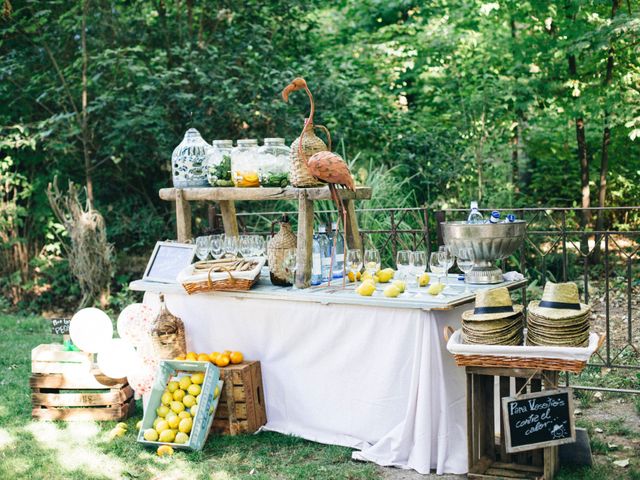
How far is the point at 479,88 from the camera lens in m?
9.03

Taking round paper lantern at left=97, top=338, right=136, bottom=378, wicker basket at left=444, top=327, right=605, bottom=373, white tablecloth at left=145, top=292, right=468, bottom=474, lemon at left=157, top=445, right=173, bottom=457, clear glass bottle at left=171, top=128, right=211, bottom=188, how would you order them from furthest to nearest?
clear glass bottle at left=171, top=128, right=211, bottom=188
round paper lantern at left=97, top=338, right=136, bottom=378
lemon at left=157, top=445, right=173, bottom=457
white tablecloth at left=145, top=292, right=468, bottom=474
wicker basket at left=444, top=327, right=605, bottom=373

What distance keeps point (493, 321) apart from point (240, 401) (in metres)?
1.54

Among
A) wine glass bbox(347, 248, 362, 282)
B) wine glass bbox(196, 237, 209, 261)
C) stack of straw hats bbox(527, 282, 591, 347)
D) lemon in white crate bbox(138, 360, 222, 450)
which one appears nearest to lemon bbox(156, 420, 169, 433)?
lemon in white crate bbox(138, 360, 222, 450)

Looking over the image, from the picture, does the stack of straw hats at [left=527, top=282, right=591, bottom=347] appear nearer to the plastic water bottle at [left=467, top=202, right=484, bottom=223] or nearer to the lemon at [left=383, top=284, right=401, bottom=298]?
the lemon at [left=383, top=284, right=401, bottom=298]

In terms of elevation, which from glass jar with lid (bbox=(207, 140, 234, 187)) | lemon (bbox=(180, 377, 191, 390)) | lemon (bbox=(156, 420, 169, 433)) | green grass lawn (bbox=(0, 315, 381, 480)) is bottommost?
green grass lawn (bbox=(0, 315, 381, 480))

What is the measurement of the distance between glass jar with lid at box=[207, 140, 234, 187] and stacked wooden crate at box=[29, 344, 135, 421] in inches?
51.5

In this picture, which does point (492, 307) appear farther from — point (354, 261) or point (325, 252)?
point (325, 252)

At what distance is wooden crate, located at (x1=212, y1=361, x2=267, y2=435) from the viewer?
13.5ft

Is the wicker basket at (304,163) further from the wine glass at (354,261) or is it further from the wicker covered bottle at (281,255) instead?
the wine glass at (354,261)

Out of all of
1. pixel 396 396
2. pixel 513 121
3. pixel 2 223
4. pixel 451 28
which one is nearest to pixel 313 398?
pixel 396 396

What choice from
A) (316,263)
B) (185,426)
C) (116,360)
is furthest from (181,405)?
(316,263)

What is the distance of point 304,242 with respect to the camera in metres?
4.15

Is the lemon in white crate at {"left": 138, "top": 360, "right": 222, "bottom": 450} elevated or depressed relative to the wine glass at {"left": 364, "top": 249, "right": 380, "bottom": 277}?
depressed

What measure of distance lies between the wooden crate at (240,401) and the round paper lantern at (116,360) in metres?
0.61
